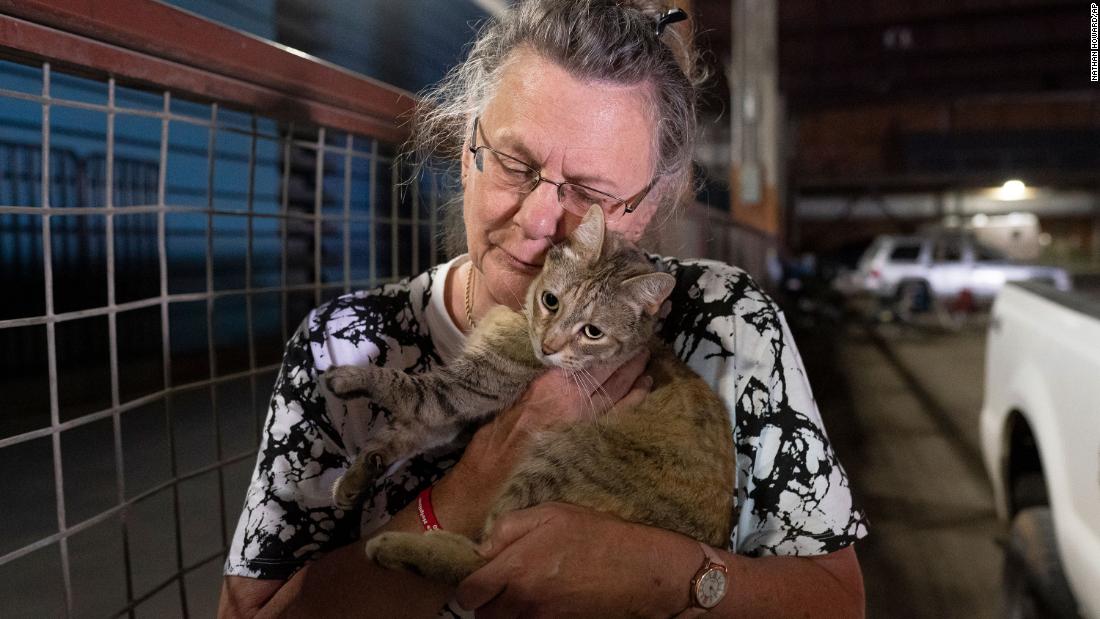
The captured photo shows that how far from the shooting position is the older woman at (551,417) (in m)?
0.93

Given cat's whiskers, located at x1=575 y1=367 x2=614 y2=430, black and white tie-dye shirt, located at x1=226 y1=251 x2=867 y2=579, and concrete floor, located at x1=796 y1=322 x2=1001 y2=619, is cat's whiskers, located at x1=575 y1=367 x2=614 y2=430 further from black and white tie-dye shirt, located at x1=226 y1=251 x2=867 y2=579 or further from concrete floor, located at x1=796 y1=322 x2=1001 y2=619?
concrete floor, located at x1=796 y1=322 x2=1001 y2=619

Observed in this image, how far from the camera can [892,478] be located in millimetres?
3279

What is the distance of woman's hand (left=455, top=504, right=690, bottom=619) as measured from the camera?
35.0 inches

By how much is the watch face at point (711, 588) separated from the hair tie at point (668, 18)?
0.80m

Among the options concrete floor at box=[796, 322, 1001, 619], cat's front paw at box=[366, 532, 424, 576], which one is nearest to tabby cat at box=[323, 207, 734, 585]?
cat's front paw at box=[366, 532, 424, 576]

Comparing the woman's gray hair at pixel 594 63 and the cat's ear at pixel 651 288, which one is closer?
the woman's gray hair at pixel 594 63

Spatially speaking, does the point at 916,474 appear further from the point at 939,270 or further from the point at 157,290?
the point at 939,270

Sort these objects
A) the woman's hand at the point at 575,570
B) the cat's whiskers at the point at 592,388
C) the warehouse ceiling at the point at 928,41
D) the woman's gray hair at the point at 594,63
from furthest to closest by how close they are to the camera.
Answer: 1. the warehouse ceiling at the point at 928,41
2. the cat's whiskers at the point at 592,388
3. the woman's gray hair at the point at 594,63
4. the woman's hand at the point at 575,570

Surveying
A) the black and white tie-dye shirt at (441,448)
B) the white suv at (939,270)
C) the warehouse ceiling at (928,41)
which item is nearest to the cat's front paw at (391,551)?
the black and white tie-dye shirt at (441,448)

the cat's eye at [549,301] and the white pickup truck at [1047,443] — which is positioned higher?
the cat's eye at [549,301]

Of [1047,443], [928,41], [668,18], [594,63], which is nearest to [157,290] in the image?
[594,63]

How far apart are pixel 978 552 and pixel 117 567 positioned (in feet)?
8.90

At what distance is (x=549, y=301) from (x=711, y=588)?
511mm

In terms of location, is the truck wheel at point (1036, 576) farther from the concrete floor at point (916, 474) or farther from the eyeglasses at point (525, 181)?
the eyeglasses at point (525, 181)
